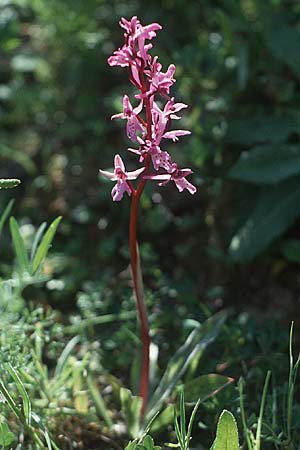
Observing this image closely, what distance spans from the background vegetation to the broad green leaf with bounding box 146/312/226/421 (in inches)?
4.0

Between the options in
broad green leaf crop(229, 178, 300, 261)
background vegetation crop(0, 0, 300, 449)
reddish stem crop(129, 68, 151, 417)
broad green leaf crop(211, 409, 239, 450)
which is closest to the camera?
broad green leaf crop(211, 409, 239, 450)

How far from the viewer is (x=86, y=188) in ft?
9.36

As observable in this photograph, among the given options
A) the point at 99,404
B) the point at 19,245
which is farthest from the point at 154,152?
the point at 99,404

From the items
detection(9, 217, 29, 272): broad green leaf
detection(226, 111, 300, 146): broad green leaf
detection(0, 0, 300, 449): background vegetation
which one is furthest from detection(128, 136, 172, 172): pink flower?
detection(226, 111, 300, 146): broad green leaf

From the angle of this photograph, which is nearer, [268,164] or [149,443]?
[149,443]

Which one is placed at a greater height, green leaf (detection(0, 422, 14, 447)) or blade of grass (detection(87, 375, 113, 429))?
green leaf (detection(0, 422, 14, 447))

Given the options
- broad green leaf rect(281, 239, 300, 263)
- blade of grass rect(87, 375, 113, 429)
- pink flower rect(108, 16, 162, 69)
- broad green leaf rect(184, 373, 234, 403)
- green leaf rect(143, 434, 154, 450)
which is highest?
pink flower rect(108, 16, 162, 69)

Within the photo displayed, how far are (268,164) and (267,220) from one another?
0.61 ft

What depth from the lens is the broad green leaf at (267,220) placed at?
2.38 m

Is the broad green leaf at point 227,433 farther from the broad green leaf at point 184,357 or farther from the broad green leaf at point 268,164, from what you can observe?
the broad green leaf at point 268,164

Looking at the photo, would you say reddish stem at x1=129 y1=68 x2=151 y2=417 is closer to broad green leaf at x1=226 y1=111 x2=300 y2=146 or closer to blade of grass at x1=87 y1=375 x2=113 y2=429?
blade of grass at x1=87 y1=375 x2=113 y2=429

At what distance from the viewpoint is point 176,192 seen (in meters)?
2.74

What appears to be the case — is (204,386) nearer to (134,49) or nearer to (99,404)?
(99,404)

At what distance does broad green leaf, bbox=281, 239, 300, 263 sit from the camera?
94.3 inches
